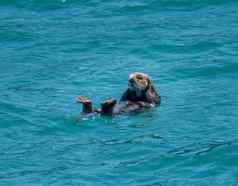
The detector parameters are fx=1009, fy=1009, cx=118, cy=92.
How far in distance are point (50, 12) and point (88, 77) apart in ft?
19.8

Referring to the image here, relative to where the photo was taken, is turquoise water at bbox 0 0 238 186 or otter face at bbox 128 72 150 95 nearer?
turquoise water at bbox 0 0 238 186

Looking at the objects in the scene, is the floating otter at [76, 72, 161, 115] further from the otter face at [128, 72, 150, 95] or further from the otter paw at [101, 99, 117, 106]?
the otter paw at [101, 99, 117, 106]

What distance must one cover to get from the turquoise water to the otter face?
516 mm

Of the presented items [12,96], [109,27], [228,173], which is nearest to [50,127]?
[12,96]

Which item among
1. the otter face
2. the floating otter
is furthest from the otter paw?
the otter face

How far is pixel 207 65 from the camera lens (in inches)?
914

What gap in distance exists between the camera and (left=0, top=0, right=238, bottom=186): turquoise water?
17234 mm

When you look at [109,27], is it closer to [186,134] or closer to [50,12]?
[50,12]

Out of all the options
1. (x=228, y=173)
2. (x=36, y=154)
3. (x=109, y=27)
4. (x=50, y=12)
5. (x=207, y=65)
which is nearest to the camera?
(x=228, y=173)

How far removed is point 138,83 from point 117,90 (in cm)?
140

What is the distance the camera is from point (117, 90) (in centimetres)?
2181

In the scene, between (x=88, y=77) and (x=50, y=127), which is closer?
(x=50, y=127)

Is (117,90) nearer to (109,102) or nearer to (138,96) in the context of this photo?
(138,96)

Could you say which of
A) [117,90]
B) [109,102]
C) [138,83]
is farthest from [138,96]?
[109,102]
